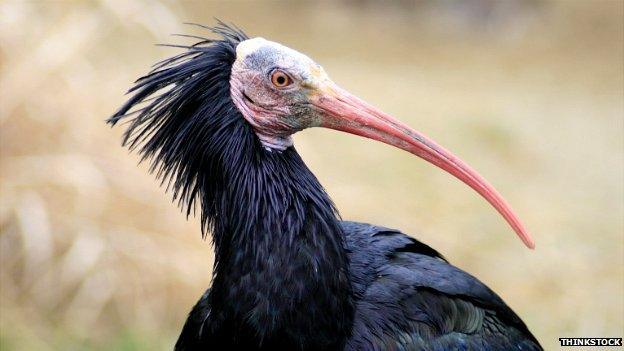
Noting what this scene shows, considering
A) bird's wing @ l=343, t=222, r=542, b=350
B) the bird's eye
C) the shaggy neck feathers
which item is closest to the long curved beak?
the bird's eye

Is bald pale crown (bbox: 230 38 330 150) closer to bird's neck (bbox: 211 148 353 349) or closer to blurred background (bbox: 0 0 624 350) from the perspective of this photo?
bird's neck (bbox: 211 148 353 349)

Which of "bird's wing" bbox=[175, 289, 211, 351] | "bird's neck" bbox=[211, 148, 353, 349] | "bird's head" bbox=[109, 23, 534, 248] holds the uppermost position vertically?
"bird's head" bbox=[109, 23, 534, 248]

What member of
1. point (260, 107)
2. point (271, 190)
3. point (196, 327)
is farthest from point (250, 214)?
point (196, 327)

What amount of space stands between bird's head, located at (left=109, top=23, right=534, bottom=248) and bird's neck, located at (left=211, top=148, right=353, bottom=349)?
147mm

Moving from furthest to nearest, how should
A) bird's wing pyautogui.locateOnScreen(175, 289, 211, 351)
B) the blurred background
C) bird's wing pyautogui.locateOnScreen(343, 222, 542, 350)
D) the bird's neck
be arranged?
1. the blurred background
2. bird's wing pyautogui.locateOnScreen(175, 289, 211, 351)
3. bird's wing pyautogui.locateOnScreen(343, 222, 542, 350)
4. the bird's neck

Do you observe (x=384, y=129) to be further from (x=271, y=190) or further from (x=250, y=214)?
(x=250, y=214)

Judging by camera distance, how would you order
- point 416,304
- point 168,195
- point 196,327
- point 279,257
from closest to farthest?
point 279,257, point 416,304, point 196,327, point 168,195

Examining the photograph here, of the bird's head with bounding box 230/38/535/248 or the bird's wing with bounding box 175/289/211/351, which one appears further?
the bird's wing with bounding box 175/289/211/351

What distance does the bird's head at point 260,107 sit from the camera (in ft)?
11.0

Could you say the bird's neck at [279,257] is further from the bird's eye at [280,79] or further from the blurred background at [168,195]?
the blurred background at [168,195]

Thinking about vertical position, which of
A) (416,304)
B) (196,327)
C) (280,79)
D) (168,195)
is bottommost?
(196,327)

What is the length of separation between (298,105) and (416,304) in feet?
3.09

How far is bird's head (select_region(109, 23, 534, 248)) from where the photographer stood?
3.35 metres

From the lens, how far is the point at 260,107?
11.0ft
